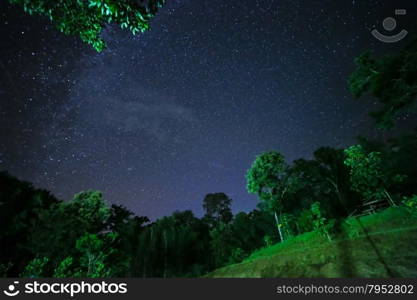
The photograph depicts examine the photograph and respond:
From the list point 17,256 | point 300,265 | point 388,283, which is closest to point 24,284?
point 388,283

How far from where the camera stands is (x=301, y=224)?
21.9 meters

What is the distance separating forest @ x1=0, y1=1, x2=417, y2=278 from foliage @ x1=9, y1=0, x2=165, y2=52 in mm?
10489

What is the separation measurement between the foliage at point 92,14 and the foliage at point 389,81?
11.0 m

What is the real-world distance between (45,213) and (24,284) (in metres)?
23.4

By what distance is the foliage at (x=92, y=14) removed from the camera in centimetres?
339

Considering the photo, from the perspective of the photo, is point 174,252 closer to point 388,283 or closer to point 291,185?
point 291,185

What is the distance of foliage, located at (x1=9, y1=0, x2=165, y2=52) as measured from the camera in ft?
11.1

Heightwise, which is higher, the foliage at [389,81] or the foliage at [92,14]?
the foliage at [389,81]

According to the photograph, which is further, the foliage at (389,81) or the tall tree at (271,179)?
the tall tree at (271,179)

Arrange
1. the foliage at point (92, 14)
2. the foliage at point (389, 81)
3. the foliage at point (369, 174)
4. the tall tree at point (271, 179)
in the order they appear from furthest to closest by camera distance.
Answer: the tall tree at point (271, 179), the foliage at point (369, 174), the foliage at point (389, 81), the foliage at point (92, 14)

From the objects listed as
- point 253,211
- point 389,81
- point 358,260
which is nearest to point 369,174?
point 389,81

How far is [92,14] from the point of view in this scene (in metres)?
3.88

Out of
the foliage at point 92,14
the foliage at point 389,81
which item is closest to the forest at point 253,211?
the foliage at point 389,81

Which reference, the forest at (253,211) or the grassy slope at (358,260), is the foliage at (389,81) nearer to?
the forest at (253,211)
